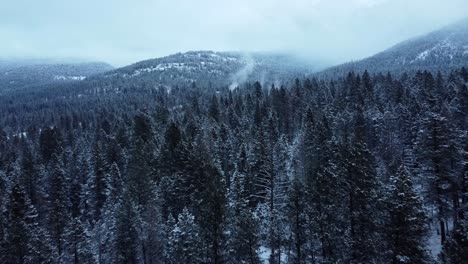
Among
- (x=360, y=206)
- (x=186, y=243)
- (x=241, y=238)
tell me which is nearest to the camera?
(x=360, y=206)

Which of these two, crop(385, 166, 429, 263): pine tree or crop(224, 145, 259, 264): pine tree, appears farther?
crop(224, 145, 259, 264): pine tree

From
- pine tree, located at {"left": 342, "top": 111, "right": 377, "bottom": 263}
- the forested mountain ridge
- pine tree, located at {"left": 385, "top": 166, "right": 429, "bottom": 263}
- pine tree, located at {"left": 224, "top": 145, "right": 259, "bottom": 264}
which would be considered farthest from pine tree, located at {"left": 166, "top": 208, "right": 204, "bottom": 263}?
pine tree, located at {"left": 385, "top": 166, "right": 429, "bottom": 263}

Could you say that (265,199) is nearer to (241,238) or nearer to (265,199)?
(265,199)

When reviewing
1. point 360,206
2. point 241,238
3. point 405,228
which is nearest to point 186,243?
point 241,238

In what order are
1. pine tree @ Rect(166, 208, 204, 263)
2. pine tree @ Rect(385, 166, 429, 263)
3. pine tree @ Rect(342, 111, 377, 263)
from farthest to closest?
pine tree @ Rect(166, 208, 204, 263)
pine tree @ Rect(342, 111, 377, 263)
pine tree @ Rect(385, 166, 429, 263)

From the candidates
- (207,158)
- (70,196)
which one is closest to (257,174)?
(207,158)

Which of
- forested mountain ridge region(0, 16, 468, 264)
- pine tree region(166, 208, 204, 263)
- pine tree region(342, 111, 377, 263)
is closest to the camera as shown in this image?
pine tree region(342, 111, 377, 263)

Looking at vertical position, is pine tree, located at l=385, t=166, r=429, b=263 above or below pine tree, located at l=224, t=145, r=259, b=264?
above

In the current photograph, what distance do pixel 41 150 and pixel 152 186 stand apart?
50569mm

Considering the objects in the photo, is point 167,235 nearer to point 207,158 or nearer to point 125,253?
point 125,253

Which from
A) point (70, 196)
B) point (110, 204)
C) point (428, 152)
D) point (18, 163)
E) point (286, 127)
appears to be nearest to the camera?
point (428, 152)

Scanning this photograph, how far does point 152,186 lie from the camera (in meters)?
46.5

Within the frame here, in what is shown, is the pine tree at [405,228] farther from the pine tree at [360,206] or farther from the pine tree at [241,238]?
the pine tree at [241,238]

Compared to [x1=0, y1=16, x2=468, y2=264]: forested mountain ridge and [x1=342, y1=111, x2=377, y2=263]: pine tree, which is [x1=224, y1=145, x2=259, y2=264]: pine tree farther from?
[x1=342, y1=111, x2=377, y2=263]: pine tree
